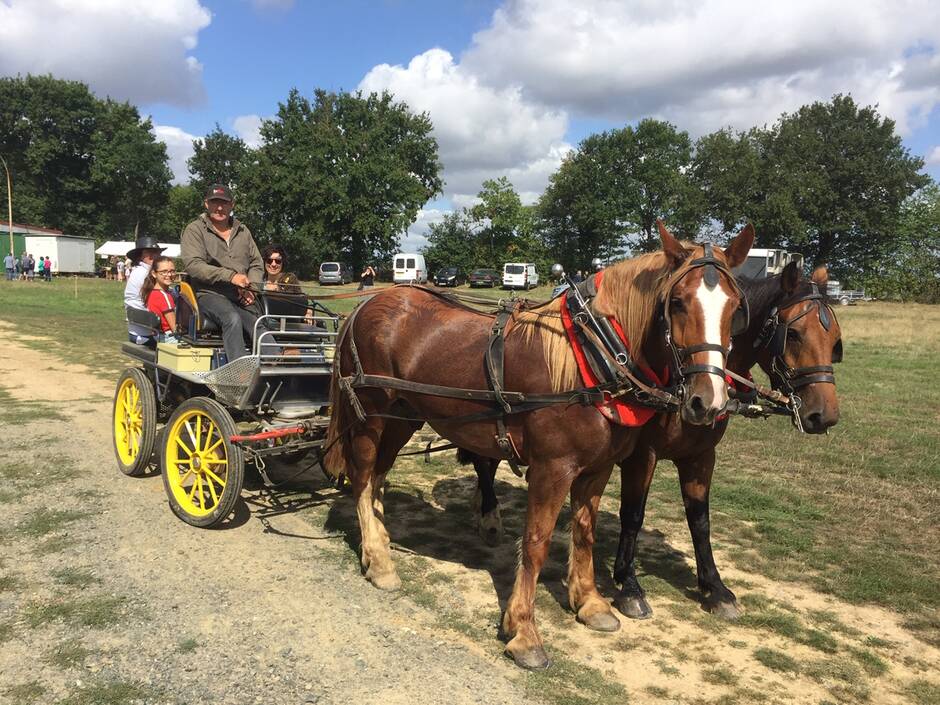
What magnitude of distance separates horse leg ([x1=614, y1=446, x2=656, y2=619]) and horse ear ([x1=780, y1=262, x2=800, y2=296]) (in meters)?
1.30

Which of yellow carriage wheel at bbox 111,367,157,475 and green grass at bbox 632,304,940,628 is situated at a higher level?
yellow carriage wheel at bbox 111,367,157,475

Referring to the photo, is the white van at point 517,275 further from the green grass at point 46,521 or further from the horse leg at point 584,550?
the horse leg at point 584,550

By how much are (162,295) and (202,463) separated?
6.91 ft

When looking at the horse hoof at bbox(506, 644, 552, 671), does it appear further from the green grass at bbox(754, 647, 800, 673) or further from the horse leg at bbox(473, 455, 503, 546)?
the horse leg at bbox(473, 455, 503, 546)

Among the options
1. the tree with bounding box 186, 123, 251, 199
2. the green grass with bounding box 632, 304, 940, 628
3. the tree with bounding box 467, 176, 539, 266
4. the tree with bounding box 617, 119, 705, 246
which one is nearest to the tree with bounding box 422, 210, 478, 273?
the tree with bounding box 467, 176, 539, 266

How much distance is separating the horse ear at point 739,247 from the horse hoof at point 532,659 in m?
2.19

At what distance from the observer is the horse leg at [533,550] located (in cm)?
330

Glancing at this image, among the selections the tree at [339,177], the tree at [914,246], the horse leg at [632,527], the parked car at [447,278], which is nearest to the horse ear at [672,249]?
the horse leg at [632,527]

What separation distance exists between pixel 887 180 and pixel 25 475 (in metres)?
60.5

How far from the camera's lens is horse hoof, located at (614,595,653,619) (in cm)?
379

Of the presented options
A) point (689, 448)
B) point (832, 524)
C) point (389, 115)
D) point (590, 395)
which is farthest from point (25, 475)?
point (389, 115)

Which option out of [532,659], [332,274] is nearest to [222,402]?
[532,659]

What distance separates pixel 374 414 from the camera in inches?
170

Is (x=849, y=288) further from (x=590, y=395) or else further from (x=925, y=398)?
(x=590, y=395)
